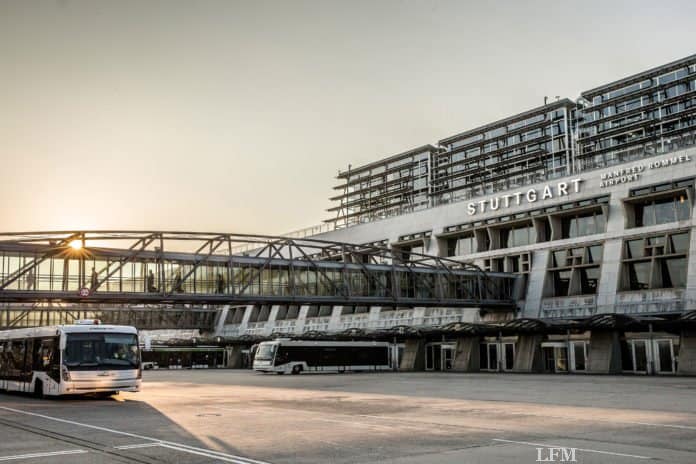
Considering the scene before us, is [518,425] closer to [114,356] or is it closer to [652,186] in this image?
[114,356]

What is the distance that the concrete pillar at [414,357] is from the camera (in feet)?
209

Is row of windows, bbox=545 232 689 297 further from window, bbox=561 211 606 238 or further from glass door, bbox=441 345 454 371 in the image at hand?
glass door, bbox=441 345 454 371

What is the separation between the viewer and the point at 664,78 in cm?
7256

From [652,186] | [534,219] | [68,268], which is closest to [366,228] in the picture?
[534,219]

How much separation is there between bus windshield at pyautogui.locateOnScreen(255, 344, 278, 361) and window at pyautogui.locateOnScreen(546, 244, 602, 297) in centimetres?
2303

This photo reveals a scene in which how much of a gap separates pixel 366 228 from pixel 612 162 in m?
30.2

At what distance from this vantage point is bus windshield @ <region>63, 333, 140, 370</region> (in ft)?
83.0

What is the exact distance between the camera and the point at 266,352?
2303 inches

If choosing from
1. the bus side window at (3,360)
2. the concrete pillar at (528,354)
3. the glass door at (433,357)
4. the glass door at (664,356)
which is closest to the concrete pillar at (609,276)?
the glass door at (664,356)

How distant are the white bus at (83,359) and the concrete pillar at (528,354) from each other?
114 feet

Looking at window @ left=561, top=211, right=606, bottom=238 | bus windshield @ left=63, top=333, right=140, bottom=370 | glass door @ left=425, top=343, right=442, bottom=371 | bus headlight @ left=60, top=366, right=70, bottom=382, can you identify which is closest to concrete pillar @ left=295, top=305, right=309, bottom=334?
glass door @ left=425, top=343, right=442, bottom=371

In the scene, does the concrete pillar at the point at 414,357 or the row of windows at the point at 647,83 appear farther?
the row of windows at the point at 647,83

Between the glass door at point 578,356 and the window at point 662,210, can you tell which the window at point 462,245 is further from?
the window at point 662,210

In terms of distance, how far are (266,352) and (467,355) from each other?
54.6 ft
